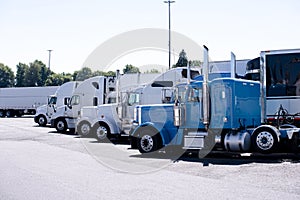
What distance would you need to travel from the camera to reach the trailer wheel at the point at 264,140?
13255 mm

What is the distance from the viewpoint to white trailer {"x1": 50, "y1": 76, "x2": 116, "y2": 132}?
25359 millimetres

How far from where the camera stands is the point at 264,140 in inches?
527

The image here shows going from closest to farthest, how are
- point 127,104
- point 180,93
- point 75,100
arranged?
point 180,93
point 127,104
point 75,100

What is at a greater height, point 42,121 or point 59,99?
point 59,99

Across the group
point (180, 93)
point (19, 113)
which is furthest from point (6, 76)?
point (180, 93)

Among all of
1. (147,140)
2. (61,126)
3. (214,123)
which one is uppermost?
(214,123)

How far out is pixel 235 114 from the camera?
13.9m

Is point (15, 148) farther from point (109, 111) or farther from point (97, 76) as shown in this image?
point (97, 76)

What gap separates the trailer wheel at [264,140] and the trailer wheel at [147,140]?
3.40 meters

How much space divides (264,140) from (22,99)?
45158 mm

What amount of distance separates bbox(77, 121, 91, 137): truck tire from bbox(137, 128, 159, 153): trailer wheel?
8532 mm

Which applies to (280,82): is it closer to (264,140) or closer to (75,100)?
(264,140)

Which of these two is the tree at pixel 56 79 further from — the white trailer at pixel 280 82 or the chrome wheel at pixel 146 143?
the white trailer at pixel 280 82

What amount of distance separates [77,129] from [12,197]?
15.4m
